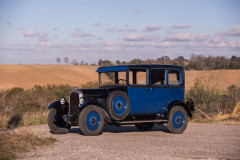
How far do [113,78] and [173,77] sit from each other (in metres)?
2.25

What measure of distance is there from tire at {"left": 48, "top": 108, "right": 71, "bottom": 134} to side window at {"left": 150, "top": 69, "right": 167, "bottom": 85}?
11.2 feet

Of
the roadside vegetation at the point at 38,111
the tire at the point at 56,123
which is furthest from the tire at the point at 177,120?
the roadside vegetation at the point at 38,111

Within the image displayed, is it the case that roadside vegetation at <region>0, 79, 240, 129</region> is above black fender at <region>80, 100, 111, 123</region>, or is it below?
below

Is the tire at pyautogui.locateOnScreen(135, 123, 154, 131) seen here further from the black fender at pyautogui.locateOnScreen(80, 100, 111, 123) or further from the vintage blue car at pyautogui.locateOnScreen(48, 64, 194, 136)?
the black fender at pyautogui.locateOnScreen(80, 100, 111, 123)

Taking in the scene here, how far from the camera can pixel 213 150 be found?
10172 millimetres

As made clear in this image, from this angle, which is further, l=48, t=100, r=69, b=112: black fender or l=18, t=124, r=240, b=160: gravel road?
l=48, t=100, r=69, b=112: black fender

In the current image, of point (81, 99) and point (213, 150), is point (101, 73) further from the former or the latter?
point (213, 150)

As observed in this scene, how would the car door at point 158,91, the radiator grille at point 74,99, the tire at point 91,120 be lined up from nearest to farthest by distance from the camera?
the tire at point 91,120 < the radiator grille at point 74,99 < the car door at point 158,91

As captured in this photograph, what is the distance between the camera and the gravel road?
29.9 feet

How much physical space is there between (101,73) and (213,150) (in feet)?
19.4

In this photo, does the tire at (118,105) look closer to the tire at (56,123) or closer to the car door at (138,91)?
the car door at (138,91)

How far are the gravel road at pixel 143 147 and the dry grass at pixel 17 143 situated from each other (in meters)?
0.28

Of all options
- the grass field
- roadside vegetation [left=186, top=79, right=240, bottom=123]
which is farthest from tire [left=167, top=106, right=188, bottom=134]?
the grass field

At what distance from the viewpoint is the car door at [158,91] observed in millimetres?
13727
